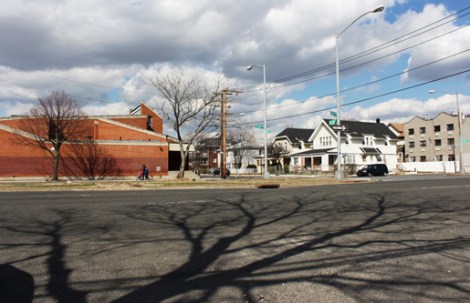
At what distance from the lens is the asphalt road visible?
4871mm

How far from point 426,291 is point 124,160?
4141cm

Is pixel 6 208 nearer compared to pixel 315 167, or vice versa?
pixel 6 208

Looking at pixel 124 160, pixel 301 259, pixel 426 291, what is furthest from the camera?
pixel 124 160

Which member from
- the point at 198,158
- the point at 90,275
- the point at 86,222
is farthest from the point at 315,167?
the point at 90,275

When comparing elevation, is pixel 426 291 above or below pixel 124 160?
below

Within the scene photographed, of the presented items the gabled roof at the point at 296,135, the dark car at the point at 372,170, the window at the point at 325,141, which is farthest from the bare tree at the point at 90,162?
the gabled roof at the point at 296,135

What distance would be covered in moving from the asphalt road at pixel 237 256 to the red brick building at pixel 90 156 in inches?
1221

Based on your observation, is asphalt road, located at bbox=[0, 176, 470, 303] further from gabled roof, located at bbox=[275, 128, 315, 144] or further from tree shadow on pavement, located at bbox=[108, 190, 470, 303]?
gabled roof, located at bbox=[275, 128, 315, 144]

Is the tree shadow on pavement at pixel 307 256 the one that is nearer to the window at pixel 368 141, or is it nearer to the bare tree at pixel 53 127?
the bare tree at pixel 53 127

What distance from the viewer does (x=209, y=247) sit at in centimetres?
736

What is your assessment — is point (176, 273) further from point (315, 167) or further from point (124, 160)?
point (315, 167)

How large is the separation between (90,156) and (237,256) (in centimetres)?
3871

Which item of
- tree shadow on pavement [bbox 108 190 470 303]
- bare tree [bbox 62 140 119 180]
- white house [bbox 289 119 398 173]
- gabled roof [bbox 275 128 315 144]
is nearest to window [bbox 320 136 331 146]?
white house [bbox 289 119 398 173]

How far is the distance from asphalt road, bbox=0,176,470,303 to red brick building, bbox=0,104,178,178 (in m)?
31.0
